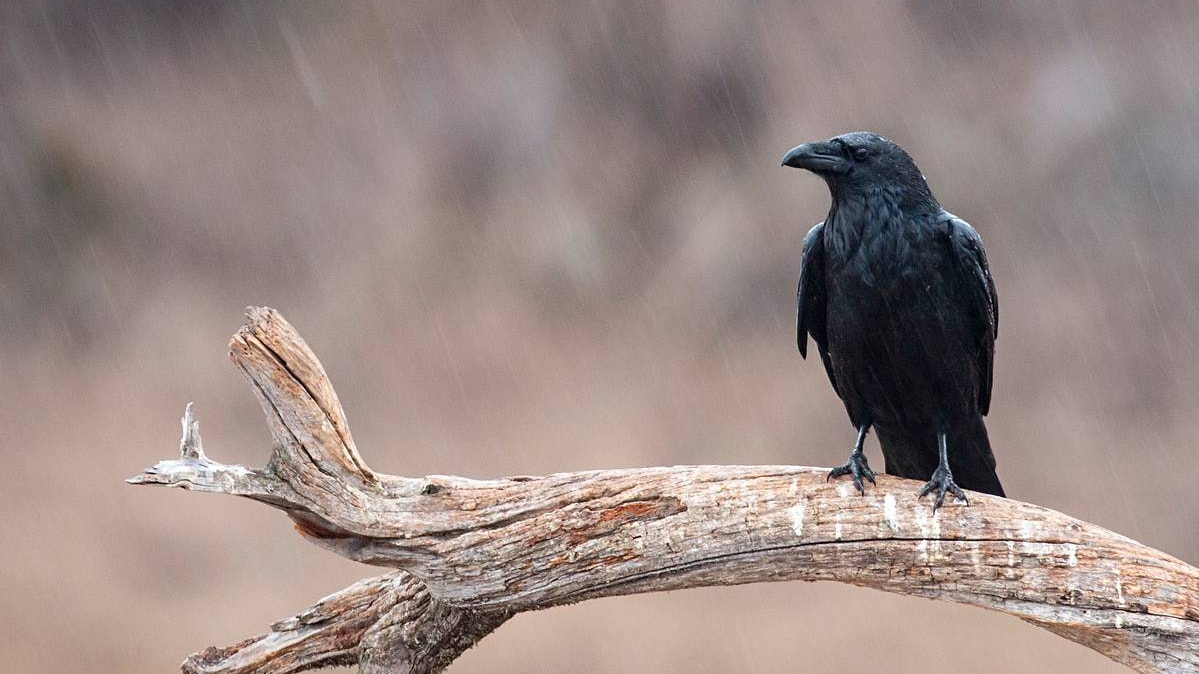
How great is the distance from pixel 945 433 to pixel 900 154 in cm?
98

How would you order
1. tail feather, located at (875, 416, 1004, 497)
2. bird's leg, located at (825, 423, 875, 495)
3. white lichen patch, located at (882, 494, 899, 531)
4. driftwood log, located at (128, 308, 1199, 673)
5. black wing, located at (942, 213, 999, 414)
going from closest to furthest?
driftwood log, located at (128, 308, 1199, 673)
white lichen patch, located at (882, 494, 899, 531)
bird's leg, located at (825, 423, 875, 495)
black wing, located at (942, 213, 999, 414)
tail feather, located at (875, 416, 1004, 497)

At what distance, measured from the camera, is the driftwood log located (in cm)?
331

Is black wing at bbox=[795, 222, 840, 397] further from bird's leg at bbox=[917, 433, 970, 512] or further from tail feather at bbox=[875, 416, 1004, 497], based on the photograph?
bird's leg at bbox=[917, 433, 970, 512]

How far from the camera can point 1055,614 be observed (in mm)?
3316

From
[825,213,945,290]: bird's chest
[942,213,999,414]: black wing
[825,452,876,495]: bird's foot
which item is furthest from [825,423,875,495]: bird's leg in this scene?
[942,213,999,414]: black wing

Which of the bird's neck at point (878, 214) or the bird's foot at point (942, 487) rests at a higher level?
the bird's neck at point (878, 214)

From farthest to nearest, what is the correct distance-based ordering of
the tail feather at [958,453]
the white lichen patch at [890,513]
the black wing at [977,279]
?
the tail feather at [958,453]
the black wing at [977,279]
the white lichen patch at [890,513]

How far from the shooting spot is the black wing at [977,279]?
3721 mm

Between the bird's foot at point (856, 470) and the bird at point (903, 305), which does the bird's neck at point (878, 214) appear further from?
the bird's foot at point (856, 470)

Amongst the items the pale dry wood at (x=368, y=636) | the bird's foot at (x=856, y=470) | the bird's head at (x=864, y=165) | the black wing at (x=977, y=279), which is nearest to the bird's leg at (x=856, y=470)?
the bird's foot at (x=856, y=470)

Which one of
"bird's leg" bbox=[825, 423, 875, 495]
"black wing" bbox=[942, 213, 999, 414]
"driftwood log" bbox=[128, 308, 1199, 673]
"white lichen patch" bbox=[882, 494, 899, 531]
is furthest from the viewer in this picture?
"black wing" bbox=[942, 213, 999, 414]

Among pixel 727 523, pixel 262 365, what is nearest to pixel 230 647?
pixel 262 365

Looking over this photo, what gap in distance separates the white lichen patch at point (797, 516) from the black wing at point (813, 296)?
0.76m

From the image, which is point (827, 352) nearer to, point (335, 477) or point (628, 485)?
point (628, 485)
